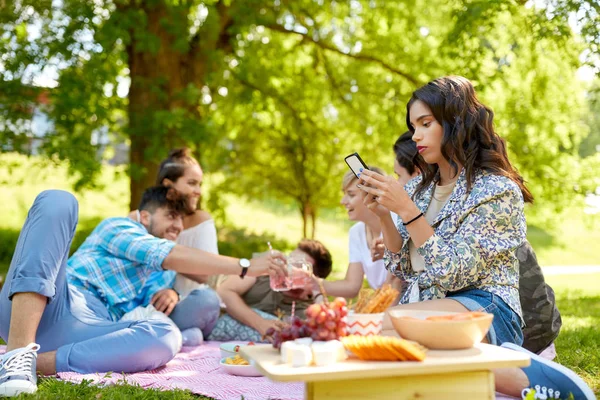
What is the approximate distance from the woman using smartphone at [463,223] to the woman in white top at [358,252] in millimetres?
1102

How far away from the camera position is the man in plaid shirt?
3010 mm

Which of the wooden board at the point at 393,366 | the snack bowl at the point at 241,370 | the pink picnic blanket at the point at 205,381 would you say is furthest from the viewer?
the snack bowl at the point at 241,370

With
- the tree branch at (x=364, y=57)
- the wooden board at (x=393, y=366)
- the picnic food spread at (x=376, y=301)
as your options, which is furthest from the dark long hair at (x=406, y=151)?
the tree branch at (x=364, y=57)

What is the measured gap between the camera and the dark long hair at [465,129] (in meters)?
3.04

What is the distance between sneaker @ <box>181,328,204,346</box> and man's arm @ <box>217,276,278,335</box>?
352mm

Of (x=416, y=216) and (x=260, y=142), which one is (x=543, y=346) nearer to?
(x=416, y=216)

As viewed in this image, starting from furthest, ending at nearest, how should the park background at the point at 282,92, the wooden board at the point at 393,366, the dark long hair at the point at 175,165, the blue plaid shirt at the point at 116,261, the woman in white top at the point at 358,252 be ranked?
the park background at the point at 282,92, the dark long hair at the point at 175,165, the woman in white top at the point at 358,252, the blue plaid shirt at the point at 116,261, the wooden board at the point at 393,366

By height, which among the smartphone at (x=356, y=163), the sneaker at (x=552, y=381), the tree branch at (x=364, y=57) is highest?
the tree branch at (x=364, y=57)

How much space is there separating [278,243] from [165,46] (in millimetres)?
5042

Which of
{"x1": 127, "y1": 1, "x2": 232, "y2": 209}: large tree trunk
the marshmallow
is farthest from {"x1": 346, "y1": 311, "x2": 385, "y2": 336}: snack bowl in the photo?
{"x1": 127, "y1": 1, "x2": 232, "y2": 209}: large tree trunk

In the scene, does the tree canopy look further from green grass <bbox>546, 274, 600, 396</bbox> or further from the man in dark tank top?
the man in dark tank top

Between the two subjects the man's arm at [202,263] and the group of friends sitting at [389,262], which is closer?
the group of friends sitting at [389,262]

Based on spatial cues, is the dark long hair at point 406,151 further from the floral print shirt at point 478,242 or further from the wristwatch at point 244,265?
the wristwatch at point 244,265

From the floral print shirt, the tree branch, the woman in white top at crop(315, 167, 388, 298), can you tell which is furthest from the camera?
the tree branch
